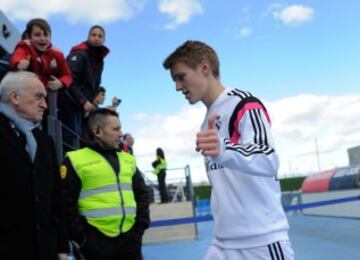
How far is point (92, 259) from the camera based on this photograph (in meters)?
3.53

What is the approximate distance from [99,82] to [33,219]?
3.46m

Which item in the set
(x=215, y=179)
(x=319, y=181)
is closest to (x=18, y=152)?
(x=215, y=179)

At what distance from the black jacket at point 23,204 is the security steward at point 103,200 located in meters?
0.64

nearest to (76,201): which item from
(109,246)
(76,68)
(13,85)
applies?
(109,246)

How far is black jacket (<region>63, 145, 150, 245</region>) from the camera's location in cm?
352

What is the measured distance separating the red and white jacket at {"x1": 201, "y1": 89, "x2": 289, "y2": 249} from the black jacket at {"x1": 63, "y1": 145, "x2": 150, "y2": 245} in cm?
134

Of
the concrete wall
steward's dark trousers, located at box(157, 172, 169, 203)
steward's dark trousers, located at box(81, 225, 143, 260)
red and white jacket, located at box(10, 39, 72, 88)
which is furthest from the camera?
the concrete wall

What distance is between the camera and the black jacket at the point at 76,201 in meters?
3.52

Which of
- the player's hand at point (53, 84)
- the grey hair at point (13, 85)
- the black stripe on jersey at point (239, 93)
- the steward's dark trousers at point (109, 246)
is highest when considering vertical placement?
the player's hand at point (53, 84)

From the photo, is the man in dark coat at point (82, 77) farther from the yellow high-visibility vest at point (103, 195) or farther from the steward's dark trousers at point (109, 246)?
the steward's dark trousers at point (109, 246)

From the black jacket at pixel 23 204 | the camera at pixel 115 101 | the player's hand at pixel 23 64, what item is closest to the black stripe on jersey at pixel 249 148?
the black jacket at pixel 23 204

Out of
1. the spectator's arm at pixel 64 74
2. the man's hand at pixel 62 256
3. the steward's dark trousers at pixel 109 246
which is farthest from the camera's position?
the spectator's arm at pixel 64 74

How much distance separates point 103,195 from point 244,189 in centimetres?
156

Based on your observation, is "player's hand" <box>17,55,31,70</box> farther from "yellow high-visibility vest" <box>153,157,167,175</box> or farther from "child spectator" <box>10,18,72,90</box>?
"yellow high-visibility vest" <box>153,157,167,175</box>
